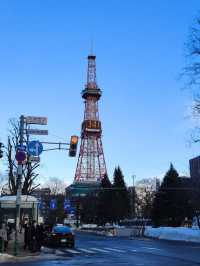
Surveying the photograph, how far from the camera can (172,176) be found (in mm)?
70938

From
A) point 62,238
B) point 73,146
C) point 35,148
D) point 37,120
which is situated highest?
point 37,120

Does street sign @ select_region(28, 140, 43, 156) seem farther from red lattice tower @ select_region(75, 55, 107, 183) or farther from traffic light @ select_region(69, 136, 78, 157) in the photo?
red lattice tower @ select_region(75, 55, 107, 183)

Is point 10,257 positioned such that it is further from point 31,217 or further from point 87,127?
point 87,127

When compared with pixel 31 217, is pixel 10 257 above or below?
below

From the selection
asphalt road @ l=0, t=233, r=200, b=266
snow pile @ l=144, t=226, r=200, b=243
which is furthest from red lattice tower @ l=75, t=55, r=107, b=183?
asphalt road @ l=0, t=233, r=200, b=266

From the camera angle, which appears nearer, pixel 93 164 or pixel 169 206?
pixel 169 206

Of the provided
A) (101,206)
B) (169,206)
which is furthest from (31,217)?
(101,206)

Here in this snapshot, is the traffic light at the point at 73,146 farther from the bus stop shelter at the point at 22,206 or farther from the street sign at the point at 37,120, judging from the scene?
the bus stop shelter at the point at 22,206

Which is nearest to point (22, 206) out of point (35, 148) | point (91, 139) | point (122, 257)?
point (35, 148)

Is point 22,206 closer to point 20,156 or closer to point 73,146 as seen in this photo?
point 73,146

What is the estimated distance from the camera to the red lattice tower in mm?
129750

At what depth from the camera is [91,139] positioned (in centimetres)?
13400

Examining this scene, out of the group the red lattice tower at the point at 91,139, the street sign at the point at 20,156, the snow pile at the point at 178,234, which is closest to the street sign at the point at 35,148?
the street sign at the point at 20,156

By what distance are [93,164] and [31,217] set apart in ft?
326
